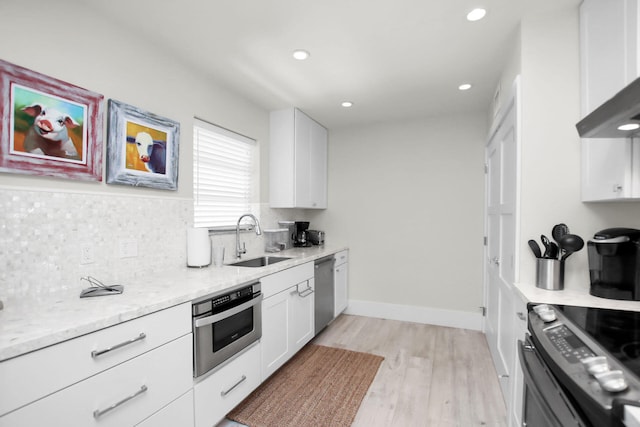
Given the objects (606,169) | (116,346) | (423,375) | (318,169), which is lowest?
(423,375)

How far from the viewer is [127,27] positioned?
191cm

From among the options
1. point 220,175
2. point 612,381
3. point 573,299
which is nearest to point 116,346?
point 612,381

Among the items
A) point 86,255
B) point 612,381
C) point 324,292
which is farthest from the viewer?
point 324,292

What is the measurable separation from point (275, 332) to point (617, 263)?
82.1 inches

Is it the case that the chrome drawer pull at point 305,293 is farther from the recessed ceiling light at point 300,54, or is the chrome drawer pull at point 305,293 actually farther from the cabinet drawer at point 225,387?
the recessed ceiling light at point 300,54

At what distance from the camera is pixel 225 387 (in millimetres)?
1820

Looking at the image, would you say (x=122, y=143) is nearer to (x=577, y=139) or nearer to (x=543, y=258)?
(x=543, y=258)

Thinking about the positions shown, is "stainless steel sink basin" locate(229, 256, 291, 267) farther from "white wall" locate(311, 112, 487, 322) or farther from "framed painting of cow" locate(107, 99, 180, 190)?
"white wall" locate(311, 112, 487, 322)

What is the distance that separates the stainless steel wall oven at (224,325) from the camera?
64.0 inches

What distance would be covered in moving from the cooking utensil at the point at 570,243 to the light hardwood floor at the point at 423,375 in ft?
3.84

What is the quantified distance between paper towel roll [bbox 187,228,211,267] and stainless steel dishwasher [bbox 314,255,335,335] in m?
1.18

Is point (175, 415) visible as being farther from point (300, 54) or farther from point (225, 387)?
point (300, 54)

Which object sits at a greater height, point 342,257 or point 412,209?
point 412,209

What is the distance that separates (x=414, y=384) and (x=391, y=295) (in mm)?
1523
